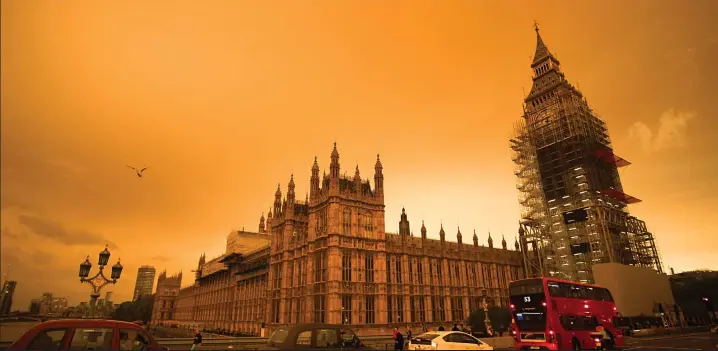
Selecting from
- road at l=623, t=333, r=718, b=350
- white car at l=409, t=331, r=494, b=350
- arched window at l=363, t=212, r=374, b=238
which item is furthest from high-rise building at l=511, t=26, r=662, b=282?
white car at l=409, t=331, r=494, b=350

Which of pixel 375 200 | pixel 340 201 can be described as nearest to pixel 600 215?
pixel 375 200

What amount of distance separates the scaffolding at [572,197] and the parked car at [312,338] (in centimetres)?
4860

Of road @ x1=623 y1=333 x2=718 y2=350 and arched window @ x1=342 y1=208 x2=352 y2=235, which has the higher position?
arched window @ x1=342 y1=208 x2=352 y2=235

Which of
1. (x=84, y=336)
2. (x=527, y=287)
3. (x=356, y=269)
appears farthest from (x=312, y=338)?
(x=356, y=269)

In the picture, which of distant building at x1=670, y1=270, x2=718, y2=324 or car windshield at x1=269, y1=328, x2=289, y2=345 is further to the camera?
distant building at x1=670, y1=270, x2=718, y2=324

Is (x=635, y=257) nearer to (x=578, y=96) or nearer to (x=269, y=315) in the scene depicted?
(x=578, y=96)

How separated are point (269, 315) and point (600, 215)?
4863cm

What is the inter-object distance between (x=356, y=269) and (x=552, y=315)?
24.7m

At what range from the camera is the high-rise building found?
5278 centimetres

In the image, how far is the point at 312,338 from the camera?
13562mm

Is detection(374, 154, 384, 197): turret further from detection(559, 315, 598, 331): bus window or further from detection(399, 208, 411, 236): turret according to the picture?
detection(559, 315, 598, 331): bus window

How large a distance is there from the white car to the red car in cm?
1130

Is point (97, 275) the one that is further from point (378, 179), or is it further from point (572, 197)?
point (572, 197)

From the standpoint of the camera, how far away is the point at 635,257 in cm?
5469
